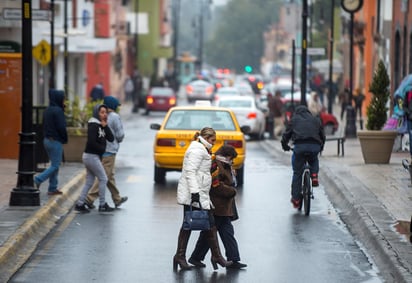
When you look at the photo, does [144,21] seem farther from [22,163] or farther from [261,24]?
[261,24]

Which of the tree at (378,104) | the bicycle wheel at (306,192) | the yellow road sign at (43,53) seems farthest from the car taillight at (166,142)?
the yellow road sign at (43,53)

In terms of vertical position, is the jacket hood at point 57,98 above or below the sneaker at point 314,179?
above

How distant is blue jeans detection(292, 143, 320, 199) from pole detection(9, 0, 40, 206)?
3.91 m

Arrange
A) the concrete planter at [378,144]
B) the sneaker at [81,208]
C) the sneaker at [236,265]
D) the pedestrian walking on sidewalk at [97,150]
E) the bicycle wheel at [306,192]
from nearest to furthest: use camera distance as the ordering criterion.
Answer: the sneaker at [236,265] < the pedestrian walking on sidewalk at [97,150] < the bicycle wheel at [306,192] < the sneaker at [81,208] < the concrete planter at [378,144]

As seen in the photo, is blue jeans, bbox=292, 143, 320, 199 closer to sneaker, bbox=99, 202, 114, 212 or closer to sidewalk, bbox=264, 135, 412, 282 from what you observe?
sidewalk, bbox=264, 135, 412, 282

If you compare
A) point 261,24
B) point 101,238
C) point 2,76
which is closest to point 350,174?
point 2,76

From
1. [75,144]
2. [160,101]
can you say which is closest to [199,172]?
[75,144]

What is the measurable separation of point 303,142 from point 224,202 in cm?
562

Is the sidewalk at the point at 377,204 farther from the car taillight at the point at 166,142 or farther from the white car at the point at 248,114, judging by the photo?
the white car at the point at 248,114

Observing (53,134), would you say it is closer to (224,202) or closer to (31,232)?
(31,232)

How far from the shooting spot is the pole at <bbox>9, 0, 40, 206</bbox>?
57.5ft

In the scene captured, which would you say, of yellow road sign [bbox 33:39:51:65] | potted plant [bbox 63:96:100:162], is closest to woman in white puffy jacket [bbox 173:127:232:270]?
potted plant [bbox 63:96:100:162]

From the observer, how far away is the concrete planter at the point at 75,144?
26828mm

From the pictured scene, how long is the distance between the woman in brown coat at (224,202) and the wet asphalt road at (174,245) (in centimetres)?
25
